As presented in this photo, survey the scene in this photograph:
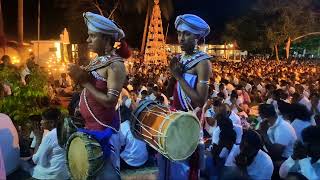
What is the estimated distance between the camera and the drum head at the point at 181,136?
9.55 feet

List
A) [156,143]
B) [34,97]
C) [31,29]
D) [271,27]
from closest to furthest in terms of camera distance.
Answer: [156,143], [34,97], [31,29], [271,27]

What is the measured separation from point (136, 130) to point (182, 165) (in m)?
0.41

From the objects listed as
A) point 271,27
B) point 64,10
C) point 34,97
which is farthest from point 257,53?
point 34,97

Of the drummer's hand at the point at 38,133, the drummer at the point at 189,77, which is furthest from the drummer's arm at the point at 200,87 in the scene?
the drummer's hand at the point at 38,133

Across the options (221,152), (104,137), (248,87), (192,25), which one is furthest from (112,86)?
(248,87)

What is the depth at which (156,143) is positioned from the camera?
3.00 meters

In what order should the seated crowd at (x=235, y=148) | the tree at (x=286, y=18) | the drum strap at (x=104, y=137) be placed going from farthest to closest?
the tree at (x=286, y=18), the seated crowd at (x=235, y=148), the drum strap at (x=104, y=137)

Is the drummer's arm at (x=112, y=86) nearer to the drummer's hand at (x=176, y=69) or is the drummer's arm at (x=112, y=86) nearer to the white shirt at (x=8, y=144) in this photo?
the drummer's hand at (x=176, y=69)

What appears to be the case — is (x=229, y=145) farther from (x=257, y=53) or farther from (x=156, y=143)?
(x=257, y=53)

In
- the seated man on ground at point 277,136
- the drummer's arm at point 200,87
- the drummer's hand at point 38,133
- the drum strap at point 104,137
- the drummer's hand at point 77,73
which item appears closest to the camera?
the drummer's hand at point 77,73

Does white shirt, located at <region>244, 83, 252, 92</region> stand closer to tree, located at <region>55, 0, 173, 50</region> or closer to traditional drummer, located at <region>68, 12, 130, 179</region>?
traditional drummer, located at <region>68, 12, 130, 179</region>

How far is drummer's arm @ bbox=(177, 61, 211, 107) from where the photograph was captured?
10.3ft

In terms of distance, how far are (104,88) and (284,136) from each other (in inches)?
130

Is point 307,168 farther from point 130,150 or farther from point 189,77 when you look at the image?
point 130,150
